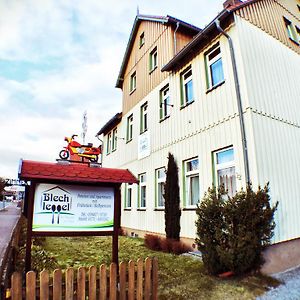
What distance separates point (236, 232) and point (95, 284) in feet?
11.3

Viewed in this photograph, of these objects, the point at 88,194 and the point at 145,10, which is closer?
the point at 88,194

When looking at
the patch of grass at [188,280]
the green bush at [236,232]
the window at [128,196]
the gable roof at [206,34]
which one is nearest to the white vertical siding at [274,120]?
the gable roof at [206,34]

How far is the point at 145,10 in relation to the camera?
53.2 feet

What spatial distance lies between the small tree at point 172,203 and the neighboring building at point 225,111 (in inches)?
8.8

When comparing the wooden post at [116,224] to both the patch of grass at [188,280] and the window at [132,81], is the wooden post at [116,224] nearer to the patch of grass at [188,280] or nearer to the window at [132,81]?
the patch of grass at [188,280]

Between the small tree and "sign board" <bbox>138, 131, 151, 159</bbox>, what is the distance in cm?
276

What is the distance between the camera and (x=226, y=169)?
804cm

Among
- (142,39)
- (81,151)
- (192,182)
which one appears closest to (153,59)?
(142,39)

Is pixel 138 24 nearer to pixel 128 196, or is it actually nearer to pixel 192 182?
pixel 128 196

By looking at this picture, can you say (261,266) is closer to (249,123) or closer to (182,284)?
(182,284)

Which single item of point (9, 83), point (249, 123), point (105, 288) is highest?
point (9, 83)

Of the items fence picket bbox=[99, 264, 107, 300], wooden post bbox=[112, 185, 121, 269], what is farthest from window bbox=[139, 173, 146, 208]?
fence picket bbox=[99, 264, 107, 300]

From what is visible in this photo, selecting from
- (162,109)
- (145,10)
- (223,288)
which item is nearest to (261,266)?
(223,288)

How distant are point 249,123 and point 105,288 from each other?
5.67 metres
